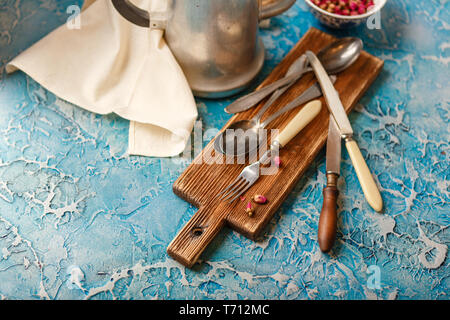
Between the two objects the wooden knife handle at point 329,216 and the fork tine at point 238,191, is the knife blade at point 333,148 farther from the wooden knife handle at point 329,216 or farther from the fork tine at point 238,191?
the fork tine at point 238,191

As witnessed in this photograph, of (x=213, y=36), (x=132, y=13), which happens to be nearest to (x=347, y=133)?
(x=213, y=36)

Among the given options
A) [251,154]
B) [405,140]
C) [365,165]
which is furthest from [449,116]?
[251,154]

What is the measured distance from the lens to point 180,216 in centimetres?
70

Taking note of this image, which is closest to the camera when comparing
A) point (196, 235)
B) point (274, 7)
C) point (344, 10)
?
point (196, 235)

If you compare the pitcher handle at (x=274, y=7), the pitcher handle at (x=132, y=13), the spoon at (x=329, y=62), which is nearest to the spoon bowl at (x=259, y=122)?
the spoon at (x=329, y=62)

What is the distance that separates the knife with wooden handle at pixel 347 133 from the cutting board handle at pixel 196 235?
21 centimetres

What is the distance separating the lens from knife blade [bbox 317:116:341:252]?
2.18ft

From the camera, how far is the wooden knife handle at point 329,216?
0.66 metres

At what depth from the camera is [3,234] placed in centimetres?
67

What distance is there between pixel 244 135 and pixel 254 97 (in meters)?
0.08

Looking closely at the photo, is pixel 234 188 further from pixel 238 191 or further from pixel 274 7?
pixel 274 7

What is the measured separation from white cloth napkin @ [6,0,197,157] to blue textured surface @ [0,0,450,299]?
1.1 inches

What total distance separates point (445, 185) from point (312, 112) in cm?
23

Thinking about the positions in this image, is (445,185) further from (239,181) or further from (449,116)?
(239,181)
